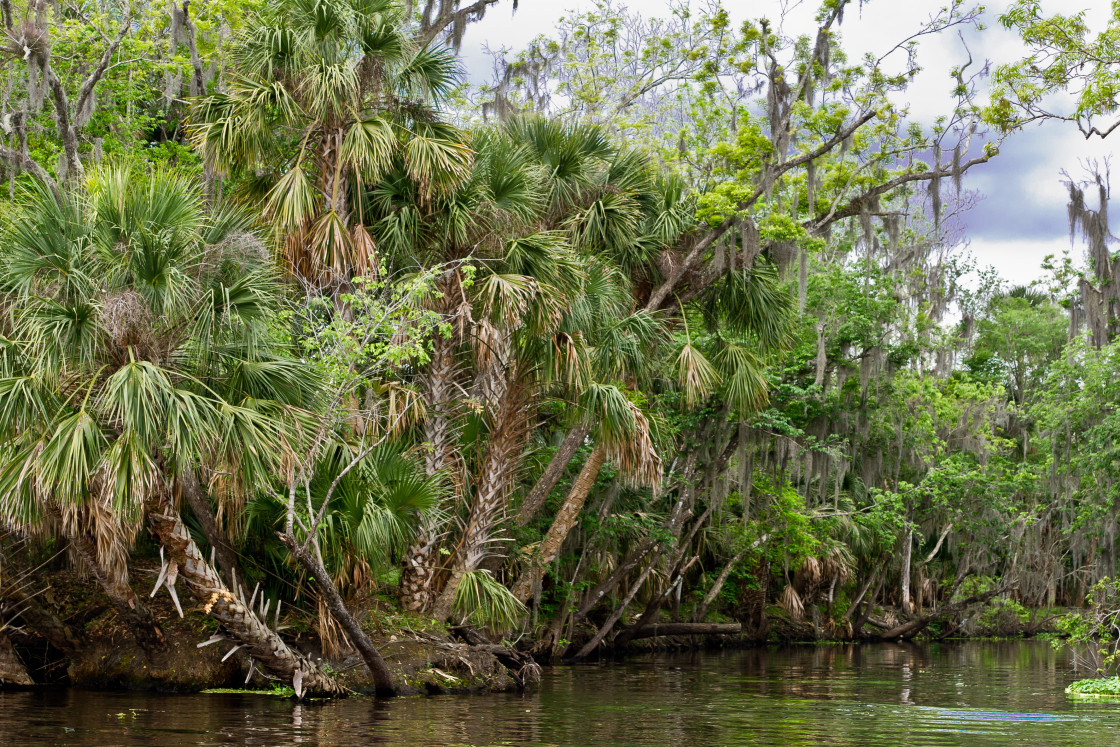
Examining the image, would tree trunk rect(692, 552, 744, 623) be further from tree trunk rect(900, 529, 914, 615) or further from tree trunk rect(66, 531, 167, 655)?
tree trunk rect(66, 531, 167, 655)

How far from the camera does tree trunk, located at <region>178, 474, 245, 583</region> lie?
40.4 ft

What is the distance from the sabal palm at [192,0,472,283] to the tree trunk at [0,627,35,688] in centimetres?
630

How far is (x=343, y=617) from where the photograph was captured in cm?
1240

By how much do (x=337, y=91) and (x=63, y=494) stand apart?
7.49 meters

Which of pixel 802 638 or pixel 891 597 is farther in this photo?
pixel 891 597

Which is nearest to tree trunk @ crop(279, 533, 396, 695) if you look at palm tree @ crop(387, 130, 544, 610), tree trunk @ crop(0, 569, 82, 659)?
palm tree @ crop(387, 130, 544, 610)

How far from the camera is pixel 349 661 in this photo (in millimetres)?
14000

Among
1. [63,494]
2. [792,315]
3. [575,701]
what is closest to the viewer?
[63,494]

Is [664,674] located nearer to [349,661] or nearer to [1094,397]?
[349,661]

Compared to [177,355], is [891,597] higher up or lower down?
lower down

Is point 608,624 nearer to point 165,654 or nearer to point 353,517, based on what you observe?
point 165,654

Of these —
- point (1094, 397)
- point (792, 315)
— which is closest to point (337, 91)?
point (792, 315)

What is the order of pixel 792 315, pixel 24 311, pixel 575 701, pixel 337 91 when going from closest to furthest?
pixel 24 311 < pixel 575 701 < pixel 337 91 < pixel 792 315

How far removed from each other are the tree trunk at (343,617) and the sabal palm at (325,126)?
4.44m
